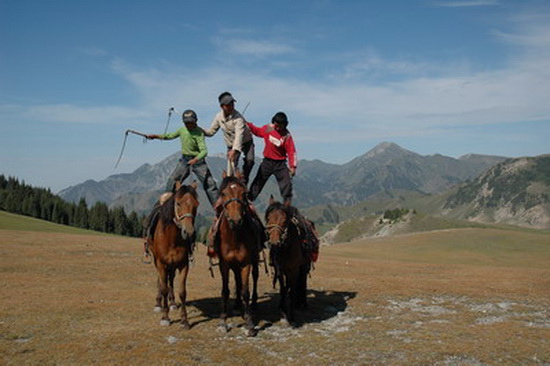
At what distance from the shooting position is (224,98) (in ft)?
40.9

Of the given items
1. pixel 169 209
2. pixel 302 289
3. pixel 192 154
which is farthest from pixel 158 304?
pixel 192 154

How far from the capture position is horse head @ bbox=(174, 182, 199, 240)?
10.5 meters

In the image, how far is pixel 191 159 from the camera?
13109 mm

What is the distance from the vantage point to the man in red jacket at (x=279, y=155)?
12789mm

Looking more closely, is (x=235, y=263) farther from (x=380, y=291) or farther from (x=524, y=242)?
(x=524, y=242)

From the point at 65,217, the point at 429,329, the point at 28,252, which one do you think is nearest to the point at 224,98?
the point at 429,329

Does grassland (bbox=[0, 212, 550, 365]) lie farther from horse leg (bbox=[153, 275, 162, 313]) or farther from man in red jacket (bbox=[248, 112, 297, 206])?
man in red jacket (bbox=[248, 112, 297, 206])

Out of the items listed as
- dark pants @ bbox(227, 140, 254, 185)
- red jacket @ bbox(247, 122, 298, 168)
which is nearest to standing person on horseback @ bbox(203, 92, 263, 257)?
dark pants @ bbox(227, 140, 254, 185)

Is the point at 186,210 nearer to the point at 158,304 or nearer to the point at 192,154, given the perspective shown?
the point at 192,154

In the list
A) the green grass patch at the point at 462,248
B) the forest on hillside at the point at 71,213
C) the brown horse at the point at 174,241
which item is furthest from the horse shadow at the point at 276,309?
the forest on hillside at the point at 71,213

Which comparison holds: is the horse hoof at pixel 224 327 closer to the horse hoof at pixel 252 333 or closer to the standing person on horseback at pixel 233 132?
the horse hoof at pixel 252 333

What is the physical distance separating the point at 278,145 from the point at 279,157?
1.29ft

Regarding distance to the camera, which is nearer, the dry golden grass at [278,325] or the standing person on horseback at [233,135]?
the dry golden grass at [278,325]

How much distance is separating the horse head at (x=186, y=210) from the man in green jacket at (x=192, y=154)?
1805 mm
